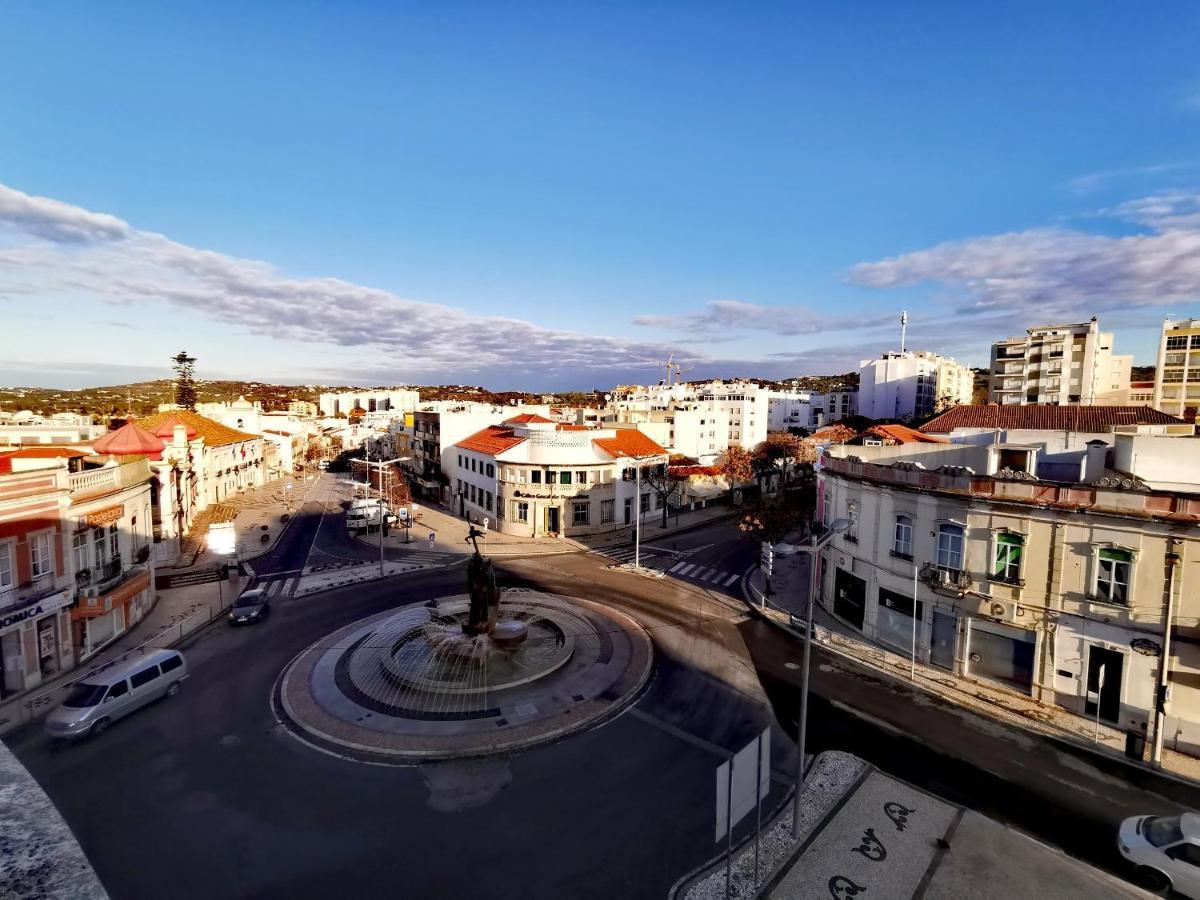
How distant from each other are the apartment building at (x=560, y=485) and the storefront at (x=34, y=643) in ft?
110

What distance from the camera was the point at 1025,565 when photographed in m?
23.4

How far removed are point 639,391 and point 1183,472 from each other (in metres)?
146

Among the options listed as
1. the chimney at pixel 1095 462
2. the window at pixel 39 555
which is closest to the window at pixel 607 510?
the chimney at pixel 1095 462

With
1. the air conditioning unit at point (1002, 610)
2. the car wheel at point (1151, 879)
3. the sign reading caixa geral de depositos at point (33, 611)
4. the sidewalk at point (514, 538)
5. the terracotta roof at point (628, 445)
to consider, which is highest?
the terracotta roof at point (628, 445)

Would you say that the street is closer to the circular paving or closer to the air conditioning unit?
the circular paving

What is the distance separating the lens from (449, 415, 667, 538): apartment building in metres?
54.1

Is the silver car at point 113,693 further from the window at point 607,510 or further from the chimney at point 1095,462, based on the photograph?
the chimney at point 1095,462

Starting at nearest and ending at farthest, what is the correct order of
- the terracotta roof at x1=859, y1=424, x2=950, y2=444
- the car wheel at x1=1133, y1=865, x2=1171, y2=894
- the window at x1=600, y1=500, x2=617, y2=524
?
the car wheel at x1=1133, y1=865, x2=1171, y2=894 → the terracotta roof at x1=859, y1=424, x2=950, y2=444 → the window at x1=600, y1=500, x2=617, y2=524

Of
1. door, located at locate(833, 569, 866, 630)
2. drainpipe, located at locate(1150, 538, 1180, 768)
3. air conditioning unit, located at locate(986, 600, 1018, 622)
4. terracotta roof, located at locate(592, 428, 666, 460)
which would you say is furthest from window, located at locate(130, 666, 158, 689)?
terracotta roof, located at locate(592, 428, 666, 460)

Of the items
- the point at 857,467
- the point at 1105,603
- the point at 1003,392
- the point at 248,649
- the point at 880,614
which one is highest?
the point at 1003,392

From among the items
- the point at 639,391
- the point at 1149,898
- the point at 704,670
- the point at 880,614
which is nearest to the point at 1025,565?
the point at 880,614

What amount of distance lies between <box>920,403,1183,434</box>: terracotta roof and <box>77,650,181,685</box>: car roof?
5152cm

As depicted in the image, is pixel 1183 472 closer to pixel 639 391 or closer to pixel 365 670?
pixel 365 670

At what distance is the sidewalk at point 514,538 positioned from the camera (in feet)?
164
